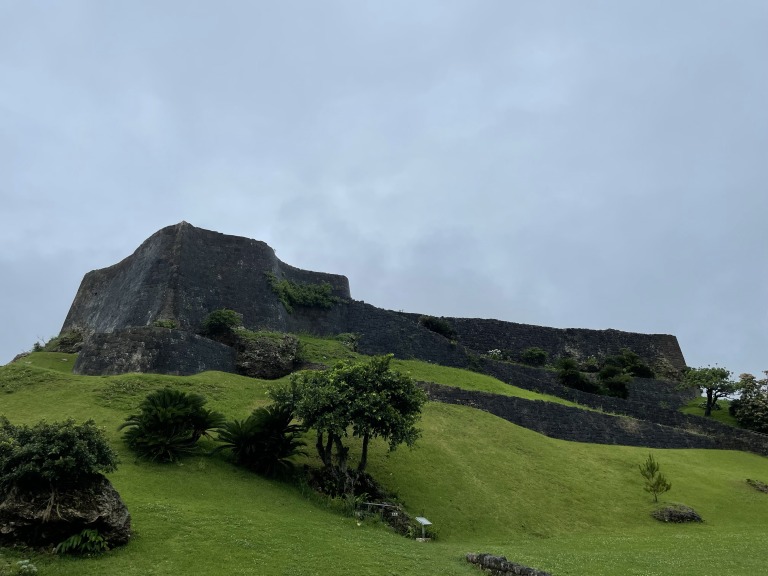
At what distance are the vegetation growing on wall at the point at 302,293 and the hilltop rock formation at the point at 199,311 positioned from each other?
8.8 inches

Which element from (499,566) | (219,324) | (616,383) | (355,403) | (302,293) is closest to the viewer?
(499,566)

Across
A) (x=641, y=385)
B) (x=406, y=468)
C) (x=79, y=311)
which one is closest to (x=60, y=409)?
(x=406, y=468)

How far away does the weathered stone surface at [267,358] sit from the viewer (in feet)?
95.5

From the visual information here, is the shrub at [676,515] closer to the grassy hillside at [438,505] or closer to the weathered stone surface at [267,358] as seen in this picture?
the grassy hillside at [438,505]

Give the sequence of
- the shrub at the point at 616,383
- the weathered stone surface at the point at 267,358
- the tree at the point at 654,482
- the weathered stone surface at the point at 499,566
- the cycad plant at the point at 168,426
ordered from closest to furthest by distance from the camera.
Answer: the weathered stone surface at the point at 499,566
the cycad plant at the point at 168,426
the tree at the point at 654,482
the weathered stone surface at the point at 267,358
the shrub at the point at 616,383

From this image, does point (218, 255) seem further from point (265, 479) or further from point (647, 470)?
point (647, 470)

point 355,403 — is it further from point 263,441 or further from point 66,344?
point 66,344

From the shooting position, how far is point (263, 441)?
17234 millimetres

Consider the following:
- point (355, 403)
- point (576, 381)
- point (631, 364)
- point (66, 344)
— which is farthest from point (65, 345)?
point (631, 364)

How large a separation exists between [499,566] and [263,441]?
797cm

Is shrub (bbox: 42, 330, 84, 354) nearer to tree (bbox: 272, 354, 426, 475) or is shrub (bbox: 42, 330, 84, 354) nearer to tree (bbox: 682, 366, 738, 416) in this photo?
tree (bbox: 272, 354, 426, 475)

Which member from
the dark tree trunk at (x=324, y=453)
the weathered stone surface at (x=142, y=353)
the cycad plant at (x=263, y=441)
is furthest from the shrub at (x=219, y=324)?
the dark tree trunk at (x=324, y=453)

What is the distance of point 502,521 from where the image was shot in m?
18.3

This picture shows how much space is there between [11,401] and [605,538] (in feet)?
62.7
